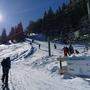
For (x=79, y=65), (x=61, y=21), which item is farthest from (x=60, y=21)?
(x=79, y=65)

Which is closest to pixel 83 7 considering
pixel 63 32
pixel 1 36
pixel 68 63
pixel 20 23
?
pixel 63 32

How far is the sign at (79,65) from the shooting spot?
21.0m

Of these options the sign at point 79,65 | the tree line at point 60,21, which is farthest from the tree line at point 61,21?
the sign at point 79,65

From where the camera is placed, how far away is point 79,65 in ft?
72.1

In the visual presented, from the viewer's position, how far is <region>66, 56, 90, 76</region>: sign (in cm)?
2105

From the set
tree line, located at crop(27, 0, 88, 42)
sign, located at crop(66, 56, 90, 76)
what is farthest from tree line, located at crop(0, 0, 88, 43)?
sign, located at crop(66, 56, 90, 76)

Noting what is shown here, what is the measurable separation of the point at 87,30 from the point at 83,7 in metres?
25.8

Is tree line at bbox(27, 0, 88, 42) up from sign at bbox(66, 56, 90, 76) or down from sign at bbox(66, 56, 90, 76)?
up

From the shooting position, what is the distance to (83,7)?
121m

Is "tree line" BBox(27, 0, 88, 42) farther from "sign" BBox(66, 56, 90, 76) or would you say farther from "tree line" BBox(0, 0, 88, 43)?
"sign" BBox(66, 56, 90, 76)

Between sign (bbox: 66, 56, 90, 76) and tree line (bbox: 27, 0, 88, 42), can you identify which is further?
tree line (bbox: 27, 0, 88, 42)

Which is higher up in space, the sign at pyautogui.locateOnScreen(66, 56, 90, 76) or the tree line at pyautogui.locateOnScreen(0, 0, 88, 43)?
the tree line at pyautogui.locateOnScreen(0, 0, 88, 43)

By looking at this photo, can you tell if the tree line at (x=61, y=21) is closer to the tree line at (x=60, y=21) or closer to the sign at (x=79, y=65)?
the tree line at (x=60, y=21)

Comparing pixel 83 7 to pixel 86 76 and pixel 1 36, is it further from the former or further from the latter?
pixel 86 76
